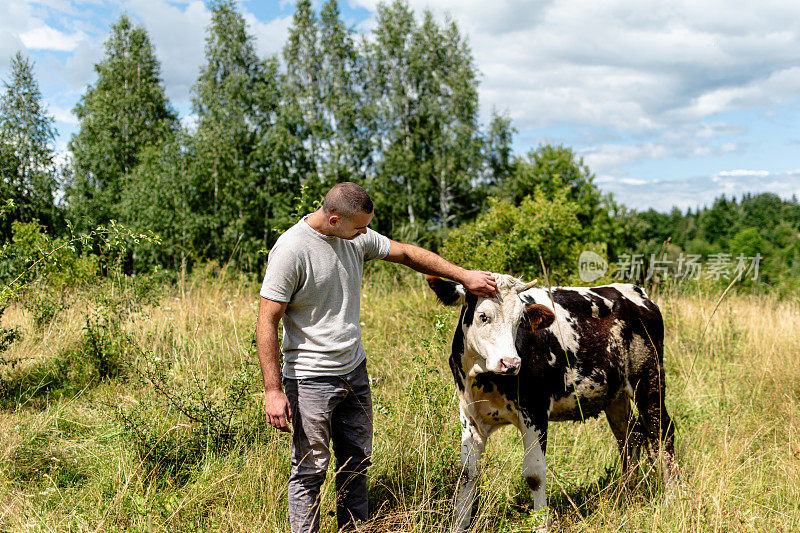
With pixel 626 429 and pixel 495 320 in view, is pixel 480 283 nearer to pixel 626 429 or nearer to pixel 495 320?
pixel 495 320

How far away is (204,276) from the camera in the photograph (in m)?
8.75

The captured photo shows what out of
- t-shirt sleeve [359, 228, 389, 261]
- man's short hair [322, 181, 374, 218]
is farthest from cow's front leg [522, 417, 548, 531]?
man's short hair [322, 181, 374, 218]

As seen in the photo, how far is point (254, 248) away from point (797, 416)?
21185 mm

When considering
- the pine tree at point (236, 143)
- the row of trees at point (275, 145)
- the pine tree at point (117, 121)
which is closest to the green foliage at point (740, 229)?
the row of trees at point (275, 145)

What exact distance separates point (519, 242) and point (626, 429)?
254 inches

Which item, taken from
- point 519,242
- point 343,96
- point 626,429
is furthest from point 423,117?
point 626,429

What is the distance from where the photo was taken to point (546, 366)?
3.80 m

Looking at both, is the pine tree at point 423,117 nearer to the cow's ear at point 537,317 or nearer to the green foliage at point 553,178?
the green foliage at point 553,178

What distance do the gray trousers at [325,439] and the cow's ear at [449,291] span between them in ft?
2.37

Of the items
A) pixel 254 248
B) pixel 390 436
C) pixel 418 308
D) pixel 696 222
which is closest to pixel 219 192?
pixel 254 248

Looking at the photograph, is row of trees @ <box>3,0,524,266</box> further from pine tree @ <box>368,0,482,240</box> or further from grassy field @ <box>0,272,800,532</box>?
grassy field @ <box>0,272,800,532</box>

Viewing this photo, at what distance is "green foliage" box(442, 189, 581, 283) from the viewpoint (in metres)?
8.98

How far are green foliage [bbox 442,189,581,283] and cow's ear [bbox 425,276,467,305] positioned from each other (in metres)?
4.65

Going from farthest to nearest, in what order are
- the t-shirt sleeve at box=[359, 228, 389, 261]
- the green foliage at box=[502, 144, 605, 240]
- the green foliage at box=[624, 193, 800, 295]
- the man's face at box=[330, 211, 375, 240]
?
1. the green foliage at box=[624, 193, 800, 295]
2. the green foliage at box=[502, 144, 605, 240]
3. the t-shirt sleeve at box=[359, 228, 389, 261]
4. the man's face at box=[330, 211, 375, 240]
